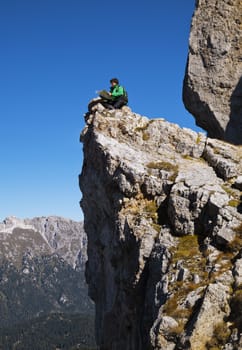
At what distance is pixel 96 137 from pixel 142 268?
11.3 metres

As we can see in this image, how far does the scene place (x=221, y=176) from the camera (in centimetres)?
2653

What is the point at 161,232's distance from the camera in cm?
2398

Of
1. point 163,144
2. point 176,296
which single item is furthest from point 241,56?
point 176,296

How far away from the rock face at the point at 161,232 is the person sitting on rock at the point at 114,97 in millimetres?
761

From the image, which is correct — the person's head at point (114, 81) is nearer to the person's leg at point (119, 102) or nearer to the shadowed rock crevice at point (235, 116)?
the person's leg at point (119, 102)

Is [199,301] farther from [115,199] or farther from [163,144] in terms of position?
[163,144]

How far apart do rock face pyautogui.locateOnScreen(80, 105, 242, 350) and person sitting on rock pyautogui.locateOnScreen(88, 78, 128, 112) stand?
761mm

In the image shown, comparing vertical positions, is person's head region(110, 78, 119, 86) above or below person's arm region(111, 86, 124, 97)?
above

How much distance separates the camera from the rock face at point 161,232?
58.2ft

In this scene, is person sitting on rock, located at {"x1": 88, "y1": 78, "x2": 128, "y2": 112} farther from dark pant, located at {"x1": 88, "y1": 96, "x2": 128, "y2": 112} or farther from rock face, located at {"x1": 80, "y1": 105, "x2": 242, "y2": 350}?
rock face, located at {"x1": 80, "y1": 105, "x2": 242, "y2": 350}

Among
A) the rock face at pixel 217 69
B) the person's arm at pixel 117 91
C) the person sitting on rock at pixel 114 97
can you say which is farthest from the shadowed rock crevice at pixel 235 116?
the person's arm at pixel 117 91

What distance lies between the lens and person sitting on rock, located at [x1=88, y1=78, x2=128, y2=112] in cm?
3434

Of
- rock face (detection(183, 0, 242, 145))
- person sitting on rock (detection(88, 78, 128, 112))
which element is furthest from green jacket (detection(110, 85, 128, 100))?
rock face (detection(183, 0, 242, 145))

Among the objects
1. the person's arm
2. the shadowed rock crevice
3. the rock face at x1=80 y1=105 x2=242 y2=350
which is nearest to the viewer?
the rock face at x1=80 y1=105 x2=242 y2=350
